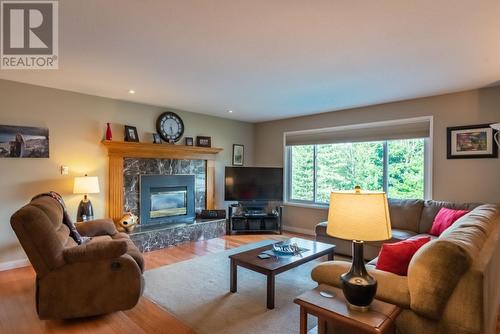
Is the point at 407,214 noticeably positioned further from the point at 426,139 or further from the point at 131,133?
the point at 131,133

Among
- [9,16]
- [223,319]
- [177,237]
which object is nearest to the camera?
[9,16]

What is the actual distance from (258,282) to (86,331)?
172 cm

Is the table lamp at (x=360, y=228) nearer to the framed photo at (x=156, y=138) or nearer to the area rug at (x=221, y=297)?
the area rug at (x=221, y=297)

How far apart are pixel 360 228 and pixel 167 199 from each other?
4.13 meters

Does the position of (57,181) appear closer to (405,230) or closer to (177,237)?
(177,237)

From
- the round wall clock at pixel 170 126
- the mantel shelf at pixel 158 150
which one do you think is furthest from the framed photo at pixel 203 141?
the round wall clock at pixel 170 126

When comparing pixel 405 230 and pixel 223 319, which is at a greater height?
pixel 405 230

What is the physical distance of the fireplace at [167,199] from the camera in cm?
481

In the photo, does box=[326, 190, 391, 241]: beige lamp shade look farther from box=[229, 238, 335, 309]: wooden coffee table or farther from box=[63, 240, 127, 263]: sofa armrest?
box=[63, 240, 127, 263]: sofa armrest

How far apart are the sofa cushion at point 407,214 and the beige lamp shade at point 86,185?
4.33m

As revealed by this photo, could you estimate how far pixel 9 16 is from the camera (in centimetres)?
215

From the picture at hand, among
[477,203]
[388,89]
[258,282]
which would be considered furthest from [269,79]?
[477,203]

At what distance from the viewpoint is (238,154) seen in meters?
6.47

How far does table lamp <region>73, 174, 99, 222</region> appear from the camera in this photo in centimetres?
393
